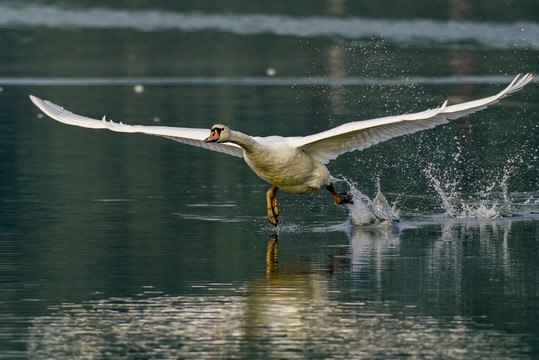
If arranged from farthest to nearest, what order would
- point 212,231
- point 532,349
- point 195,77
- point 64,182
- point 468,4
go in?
1. point 468,4
2. point 195,77
3. point 64,182
4. point 212,231
5. point 532,349

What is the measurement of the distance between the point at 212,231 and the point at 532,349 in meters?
Answer: 6.05

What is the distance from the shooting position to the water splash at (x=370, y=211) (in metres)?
16.5

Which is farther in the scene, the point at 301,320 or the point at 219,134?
the point at 219,134

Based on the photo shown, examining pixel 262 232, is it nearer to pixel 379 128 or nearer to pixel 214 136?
pixel 214 136

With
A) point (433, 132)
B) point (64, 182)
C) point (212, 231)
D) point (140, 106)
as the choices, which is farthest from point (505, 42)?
point (212, 231)

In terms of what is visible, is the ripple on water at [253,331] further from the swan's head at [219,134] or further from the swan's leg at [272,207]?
the swan's leg at [272,207]

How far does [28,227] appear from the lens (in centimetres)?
1625

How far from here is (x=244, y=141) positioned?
15.2 m

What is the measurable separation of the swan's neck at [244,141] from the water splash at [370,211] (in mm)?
1714

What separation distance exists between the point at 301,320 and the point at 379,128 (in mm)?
5338

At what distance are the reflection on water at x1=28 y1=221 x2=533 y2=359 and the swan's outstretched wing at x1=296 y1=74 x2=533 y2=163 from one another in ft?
6.89

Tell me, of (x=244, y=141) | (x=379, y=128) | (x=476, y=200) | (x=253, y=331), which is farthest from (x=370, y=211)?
(x=253, y=331)

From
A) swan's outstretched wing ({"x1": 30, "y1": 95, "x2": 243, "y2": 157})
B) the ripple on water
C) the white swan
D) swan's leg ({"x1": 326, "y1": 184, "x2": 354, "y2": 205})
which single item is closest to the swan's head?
the white swan

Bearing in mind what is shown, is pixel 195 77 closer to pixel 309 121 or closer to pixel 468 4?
pixel 309 121
